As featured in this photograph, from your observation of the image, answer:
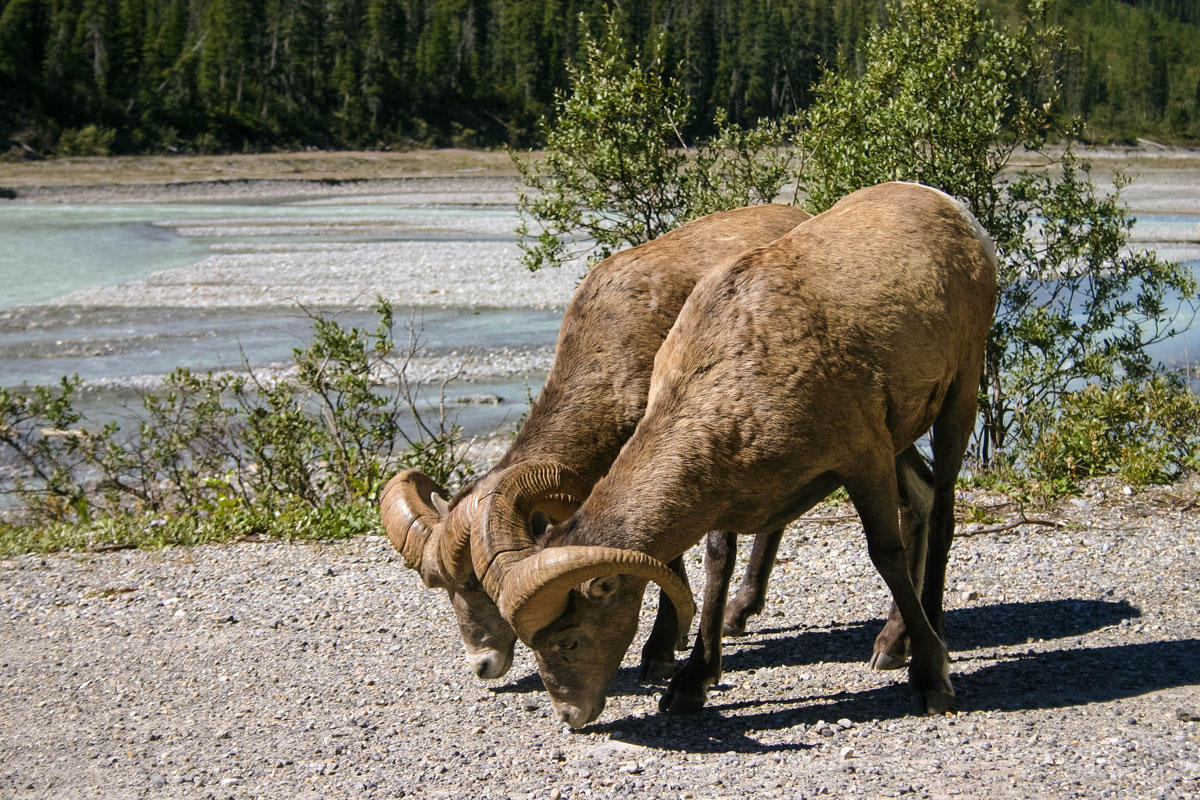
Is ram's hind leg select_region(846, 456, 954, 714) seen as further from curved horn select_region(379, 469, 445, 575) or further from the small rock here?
curved horn select_region(379, 469, 445, 575)

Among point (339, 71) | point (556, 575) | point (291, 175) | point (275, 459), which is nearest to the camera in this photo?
point (556, 575)

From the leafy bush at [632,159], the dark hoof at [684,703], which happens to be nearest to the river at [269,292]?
the leafy bush at [632,159]

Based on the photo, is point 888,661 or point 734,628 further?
point 734,628

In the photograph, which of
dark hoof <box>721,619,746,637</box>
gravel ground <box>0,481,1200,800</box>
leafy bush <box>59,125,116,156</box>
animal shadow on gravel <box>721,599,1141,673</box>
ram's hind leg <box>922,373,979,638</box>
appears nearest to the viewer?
gravel ground <box>0,481,1200,800</box>

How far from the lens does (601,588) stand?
5.74 m

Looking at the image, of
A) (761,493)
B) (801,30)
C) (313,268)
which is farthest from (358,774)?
(801,30)

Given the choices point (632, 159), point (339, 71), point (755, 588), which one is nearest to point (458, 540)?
point (755, 588)

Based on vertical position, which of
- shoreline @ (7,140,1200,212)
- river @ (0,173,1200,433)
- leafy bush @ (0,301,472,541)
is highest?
leafy bush @ (0,301,472,541)

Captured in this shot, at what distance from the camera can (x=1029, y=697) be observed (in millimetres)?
6293

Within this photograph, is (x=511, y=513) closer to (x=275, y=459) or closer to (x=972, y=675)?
(x=972, y=675)

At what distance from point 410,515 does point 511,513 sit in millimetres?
1063

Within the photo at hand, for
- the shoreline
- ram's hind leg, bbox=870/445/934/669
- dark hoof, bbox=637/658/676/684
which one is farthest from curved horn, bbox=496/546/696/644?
the shoreline

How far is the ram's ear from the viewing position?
5.69m

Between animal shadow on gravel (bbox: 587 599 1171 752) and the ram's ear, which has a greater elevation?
the ram's ear
